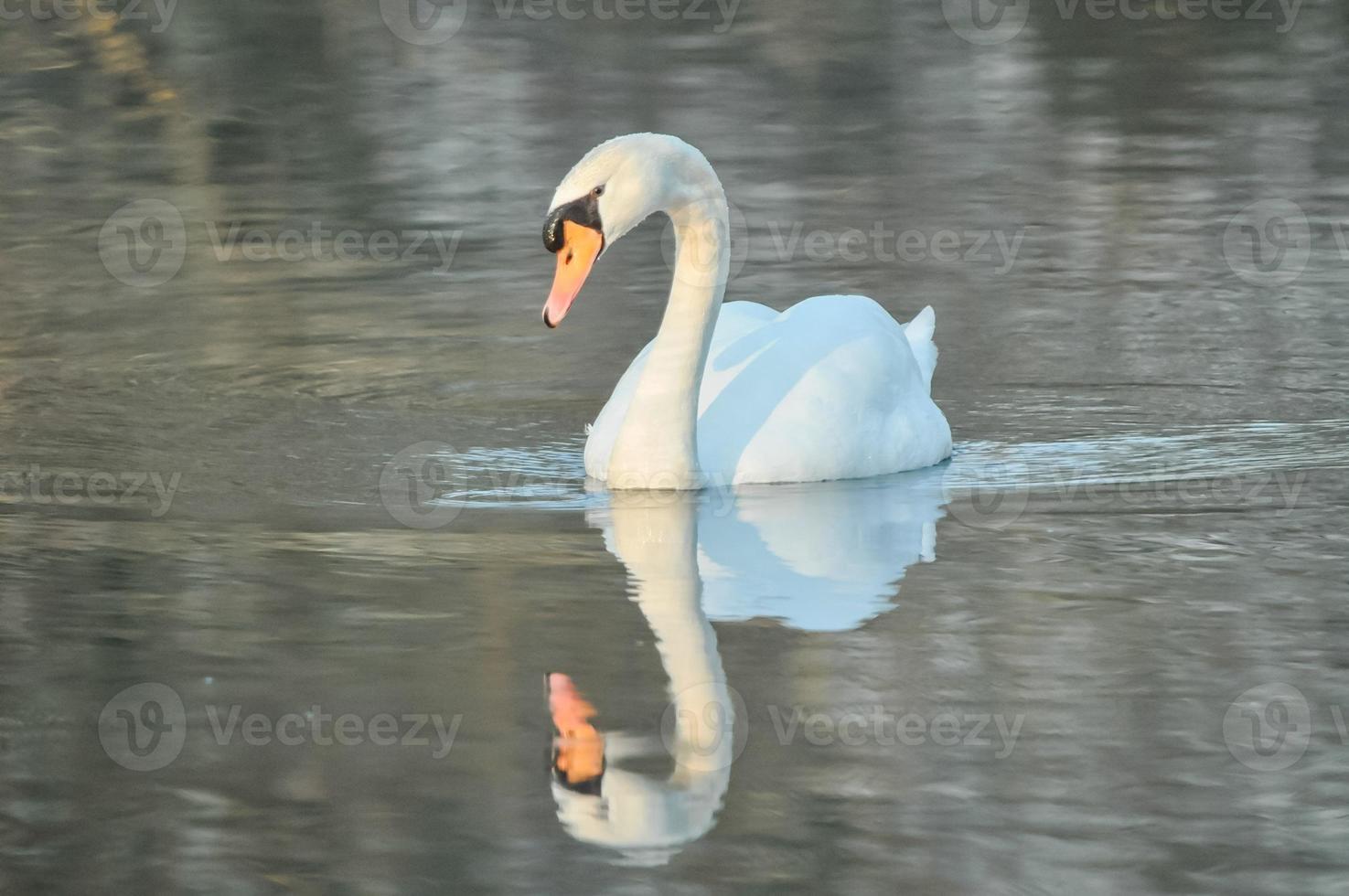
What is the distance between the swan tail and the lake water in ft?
0.68

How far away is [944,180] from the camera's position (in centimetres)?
1481

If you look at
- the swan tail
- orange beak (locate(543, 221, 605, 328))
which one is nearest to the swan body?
the swan tail

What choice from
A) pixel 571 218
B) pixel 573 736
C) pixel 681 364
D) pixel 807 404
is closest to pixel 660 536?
pixel 681 364

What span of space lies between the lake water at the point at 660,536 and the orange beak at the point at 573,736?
0.17 ft

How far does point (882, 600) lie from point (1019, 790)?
63.5 inches

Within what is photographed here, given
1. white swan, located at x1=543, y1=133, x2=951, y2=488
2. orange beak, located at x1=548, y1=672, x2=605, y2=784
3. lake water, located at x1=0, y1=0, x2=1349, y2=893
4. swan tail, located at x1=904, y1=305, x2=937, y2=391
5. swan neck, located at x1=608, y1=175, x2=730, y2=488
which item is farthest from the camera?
swan tail, located at x1=904, y1=305, x2=937, y2=391

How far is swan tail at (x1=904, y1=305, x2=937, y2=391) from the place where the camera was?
32.0 ft

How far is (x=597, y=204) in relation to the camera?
771 centimetres

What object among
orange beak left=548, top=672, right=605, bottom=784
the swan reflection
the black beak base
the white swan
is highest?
the black beak base

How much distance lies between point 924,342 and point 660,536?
2515 millimetres

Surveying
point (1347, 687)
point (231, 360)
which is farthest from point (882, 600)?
point (231, 360)

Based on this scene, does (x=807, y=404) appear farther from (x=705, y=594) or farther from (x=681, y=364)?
(x=705, y=594)

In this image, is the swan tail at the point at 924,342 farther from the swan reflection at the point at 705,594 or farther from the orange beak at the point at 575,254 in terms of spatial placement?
the orange beak at the point at 575,254

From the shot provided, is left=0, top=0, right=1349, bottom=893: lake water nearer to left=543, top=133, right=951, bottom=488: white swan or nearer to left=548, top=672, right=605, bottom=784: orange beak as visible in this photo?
left=548, top=672, right=605, bottom=784: orange beak
